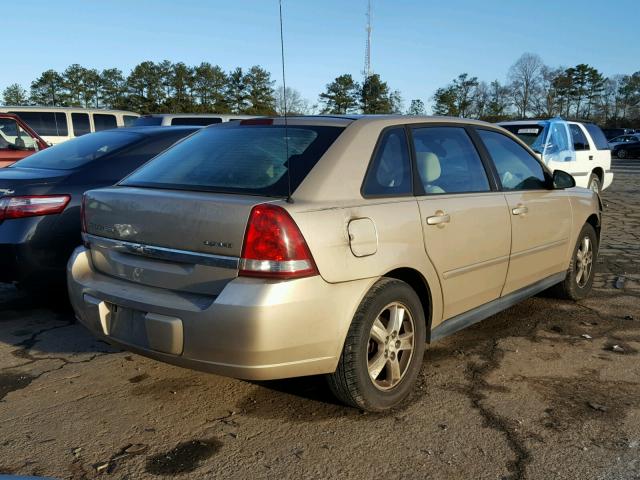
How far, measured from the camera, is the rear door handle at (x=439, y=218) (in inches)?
130

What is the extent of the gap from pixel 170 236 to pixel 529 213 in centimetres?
264

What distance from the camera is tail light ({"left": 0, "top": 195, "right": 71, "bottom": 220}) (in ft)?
14.5

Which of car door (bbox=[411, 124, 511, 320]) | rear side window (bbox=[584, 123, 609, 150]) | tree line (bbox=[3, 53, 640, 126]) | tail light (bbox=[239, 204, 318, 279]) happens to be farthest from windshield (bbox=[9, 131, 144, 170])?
tree line (bbox=[3, 53, 640, 126])

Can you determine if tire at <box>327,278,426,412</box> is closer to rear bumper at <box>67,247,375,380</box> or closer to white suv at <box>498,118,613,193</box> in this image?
rear bumper at <box>67,247,375,380</box>

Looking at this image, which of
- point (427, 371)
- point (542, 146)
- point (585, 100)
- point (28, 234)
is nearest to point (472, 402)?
→ point (427, 371)

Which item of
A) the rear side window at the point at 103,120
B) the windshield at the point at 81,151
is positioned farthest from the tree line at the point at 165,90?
the windshield at the point at 81,151

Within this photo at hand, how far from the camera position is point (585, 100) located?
80.6 m

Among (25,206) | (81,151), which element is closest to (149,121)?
(81,151)

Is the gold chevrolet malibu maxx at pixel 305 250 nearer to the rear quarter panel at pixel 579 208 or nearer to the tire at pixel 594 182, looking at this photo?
the rear quarter panel at pixel 579 208

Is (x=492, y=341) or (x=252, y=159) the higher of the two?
(x=252, y=159)

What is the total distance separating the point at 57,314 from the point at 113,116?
16.3 metres

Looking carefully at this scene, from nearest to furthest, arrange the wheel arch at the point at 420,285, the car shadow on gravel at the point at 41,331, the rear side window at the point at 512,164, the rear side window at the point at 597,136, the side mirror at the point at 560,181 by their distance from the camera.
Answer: the wheel arch at the point at 420,285
the car shadow on gravel at the point at 41,331
the rear side window at the point at 512,164
the side mirror at the point at 560,181
the rear side window at the point at 597,136

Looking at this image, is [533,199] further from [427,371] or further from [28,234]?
[28,234]

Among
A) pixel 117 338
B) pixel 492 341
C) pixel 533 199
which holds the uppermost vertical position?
pixel 533 199
